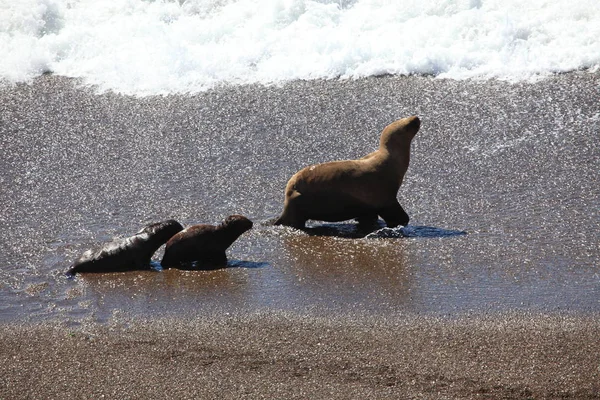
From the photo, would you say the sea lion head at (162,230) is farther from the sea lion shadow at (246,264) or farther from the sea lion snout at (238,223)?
the sea lion shadow at (246,264)

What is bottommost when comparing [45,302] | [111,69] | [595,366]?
[595,366]

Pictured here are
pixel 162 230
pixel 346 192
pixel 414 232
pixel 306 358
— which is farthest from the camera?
pixel 346 192

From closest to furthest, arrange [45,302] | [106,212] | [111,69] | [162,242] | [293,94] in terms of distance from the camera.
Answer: [45,302]
[162,242]
[106,212]
[293,94]
[111,69]

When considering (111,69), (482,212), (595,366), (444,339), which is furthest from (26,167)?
(595,366)

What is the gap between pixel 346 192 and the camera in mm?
8227

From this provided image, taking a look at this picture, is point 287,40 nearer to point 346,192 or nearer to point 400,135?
point 400,135

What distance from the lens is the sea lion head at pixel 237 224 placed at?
7.56 m

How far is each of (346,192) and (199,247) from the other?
5.10 feet

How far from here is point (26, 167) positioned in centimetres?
955

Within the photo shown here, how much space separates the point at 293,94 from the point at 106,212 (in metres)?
3.18

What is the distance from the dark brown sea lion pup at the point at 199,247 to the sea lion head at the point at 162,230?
117 millimetres

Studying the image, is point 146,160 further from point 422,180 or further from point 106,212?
point 422,180

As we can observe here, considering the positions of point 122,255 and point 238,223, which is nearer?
point 122,255

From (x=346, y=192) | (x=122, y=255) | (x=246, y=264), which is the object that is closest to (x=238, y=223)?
(x=246, y=264)
